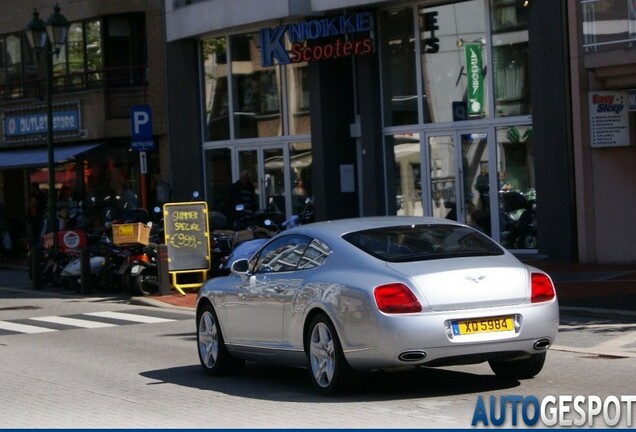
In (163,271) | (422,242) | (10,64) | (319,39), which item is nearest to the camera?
(422,242)

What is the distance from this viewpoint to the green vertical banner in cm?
2621

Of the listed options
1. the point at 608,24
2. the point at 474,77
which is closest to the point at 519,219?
the point at 474,77

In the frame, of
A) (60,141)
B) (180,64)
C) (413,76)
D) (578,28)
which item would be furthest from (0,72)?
(578,28)

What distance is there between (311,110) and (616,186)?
29.2 ft

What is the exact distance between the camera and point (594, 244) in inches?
924

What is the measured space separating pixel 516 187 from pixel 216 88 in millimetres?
10621

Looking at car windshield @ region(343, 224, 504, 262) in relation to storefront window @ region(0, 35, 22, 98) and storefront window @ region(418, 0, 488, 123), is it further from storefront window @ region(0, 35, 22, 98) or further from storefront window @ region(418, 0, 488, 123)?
storefront window @ region(0, 35, 22, 98)

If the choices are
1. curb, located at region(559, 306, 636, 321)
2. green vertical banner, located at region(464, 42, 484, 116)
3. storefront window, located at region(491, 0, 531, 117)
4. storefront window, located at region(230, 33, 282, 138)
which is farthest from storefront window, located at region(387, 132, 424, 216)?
curb, located at region(559, 306, 636, 321)

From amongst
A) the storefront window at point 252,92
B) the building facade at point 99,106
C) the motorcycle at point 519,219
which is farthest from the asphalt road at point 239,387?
the building facade at point 99,106

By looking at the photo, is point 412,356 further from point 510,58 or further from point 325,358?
point 510,58

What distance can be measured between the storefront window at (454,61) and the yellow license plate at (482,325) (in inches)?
630

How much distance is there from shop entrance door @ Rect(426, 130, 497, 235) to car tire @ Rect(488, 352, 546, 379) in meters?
14.7

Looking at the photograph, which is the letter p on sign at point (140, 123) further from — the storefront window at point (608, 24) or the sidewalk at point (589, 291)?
the storefront window at point (608, 24)

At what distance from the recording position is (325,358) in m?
11.0
